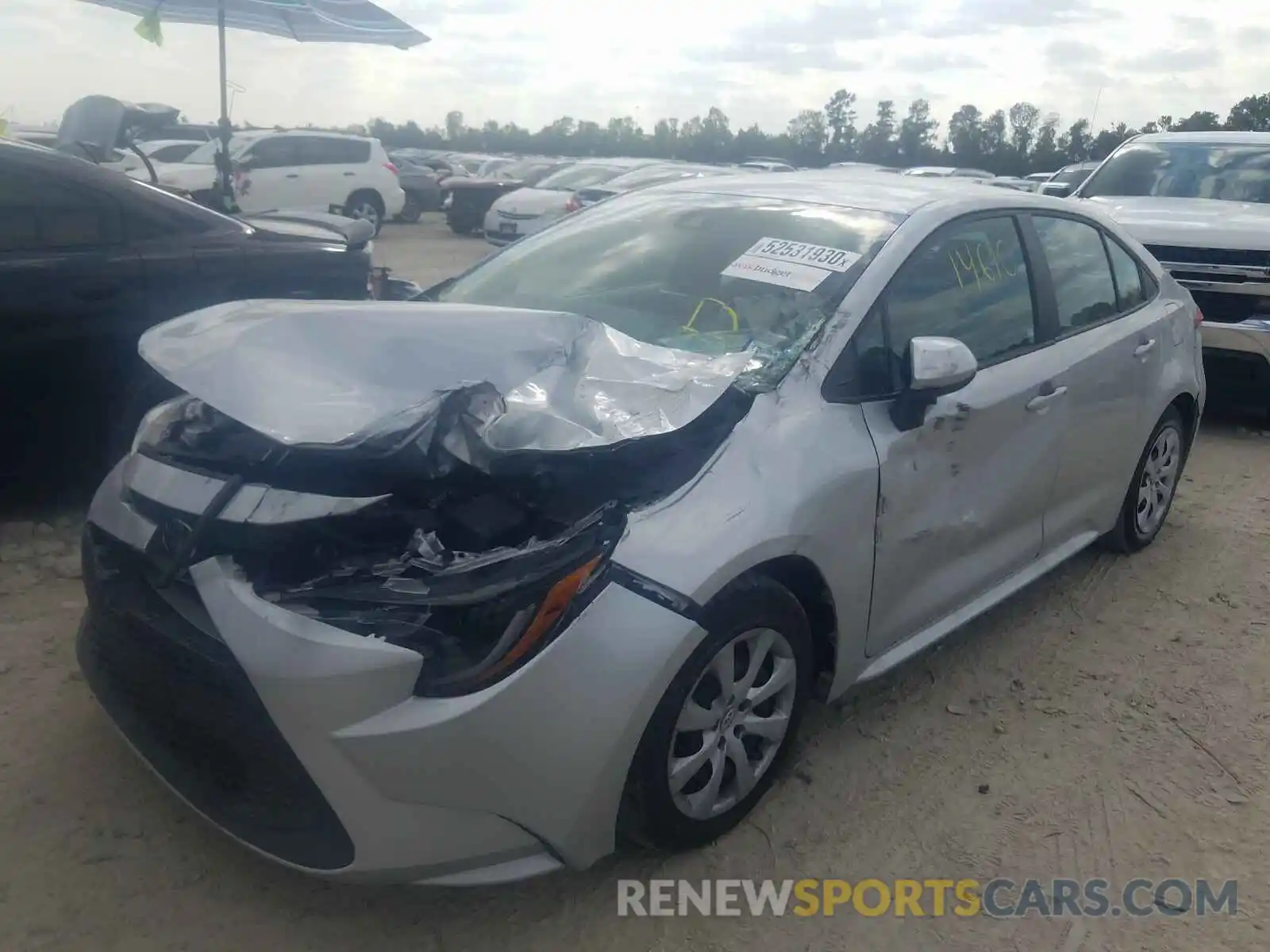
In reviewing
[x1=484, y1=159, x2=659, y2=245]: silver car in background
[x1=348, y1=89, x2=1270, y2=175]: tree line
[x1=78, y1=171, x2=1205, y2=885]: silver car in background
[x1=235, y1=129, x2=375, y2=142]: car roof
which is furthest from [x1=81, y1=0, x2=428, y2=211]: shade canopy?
[x1=348, y1=89, x2=1270, y2=175]: tree line

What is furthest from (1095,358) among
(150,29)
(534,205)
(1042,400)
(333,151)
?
(333,151)

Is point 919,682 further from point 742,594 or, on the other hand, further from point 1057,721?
point 742,594

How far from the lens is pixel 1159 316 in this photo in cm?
423

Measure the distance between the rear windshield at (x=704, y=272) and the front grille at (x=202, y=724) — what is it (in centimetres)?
140

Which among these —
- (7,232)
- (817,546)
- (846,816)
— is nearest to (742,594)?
(817,546)

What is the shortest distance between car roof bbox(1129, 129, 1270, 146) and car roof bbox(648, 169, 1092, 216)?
17.3 ft

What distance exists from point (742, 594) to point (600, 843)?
0.64 meters

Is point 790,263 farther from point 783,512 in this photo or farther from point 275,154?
point 275,154

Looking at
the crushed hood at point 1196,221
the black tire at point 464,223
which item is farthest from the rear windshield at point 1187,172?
the black tire at point 464,223

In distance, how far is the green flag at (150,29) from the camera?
850 cm

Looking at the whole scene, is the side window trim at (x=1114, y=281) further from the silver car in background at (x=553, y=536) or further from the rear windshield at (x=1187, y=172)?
the rear windshield at (x=1187, y=172)

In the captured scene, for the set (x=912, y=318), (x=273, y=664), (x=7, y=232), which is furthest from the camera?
(x=7, y=232)

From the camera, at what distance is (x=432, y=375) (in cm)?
237

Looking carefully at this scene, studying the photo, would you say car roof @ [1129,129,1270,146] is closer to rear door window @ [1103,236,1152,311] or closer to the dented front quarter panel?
rear door window @ [1103,236,1152,311]
